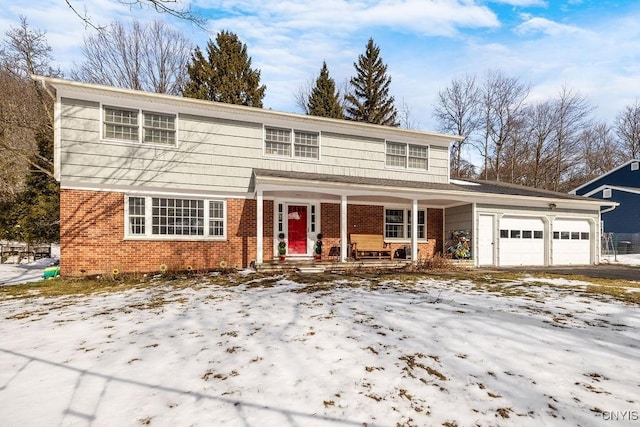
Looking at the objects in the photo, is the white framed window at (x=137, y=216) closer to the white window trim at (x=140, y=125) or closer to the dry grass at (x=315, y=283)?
the dry grass at (x=315, y=283)

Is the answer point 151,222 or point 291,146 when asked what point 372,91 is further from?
point 151,222

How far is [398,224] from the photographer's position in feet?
45.8

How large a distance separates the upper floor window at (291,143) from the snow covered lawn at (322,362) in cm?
697

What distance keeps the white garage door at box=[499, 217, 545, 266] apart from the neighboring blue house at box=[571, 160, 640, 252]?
12964 mm

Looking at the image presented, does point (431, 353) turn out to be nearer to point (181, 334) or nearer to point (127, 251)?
point (181, 334)

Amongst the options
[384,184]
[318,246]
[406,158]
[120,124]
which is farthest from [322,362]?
[406,158]

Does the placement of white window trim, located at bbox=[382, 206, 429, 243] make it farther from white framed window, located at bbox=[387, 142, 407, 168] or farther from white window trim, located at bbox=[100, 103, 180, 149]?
white window trim, located at bbox=[100, 103, 180, 149]

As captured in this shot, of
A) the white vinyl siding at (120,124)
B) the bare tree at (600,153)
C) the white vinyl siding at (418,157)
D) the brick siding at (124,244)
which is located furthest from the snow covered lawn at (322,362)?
the bare tree at (600,153)

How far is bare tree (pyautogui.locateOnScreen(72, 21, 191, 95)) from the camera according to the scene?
2247cm

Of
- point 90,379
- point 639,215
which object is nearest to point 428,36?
point 90,379

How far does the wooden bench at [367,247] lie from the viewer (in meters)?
12.6

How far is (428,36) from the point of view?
44.0 ft

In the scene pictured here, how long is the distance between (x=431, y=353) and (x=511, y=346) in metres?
1.06

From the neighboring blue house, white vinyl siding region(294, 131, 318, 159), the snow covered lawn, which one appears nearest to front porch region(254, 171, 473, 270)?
white vinyl siding region(294, 131, 318, 159)
